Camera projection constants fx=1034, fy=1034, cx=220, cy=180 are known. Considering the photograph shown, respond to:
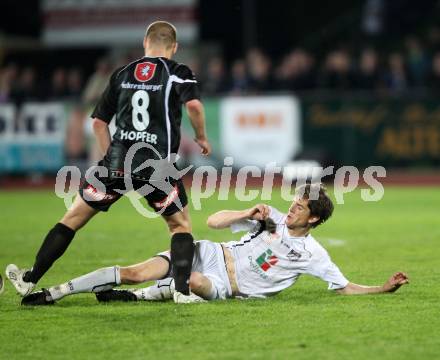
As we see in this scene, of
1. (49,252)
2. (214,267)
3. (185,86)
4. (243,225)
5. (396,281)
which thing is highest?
(185,86)

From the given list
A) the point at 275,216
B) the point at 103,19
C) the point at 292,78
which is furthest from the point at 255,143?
the point at 275,216

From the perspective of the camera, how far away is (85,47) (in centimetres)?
2611

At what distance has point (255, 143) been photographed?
19.4 metres

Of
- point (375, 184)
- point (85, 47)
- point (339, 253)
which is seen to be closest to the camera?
point (339, 253)

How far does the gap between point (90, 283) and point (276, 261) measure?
1264 mm

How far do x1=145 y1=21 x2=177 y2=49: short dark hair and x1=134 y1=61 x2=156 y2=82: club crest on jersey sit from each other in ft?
0.59

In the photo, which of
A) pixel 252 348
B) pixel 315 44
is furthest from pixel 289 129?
pixel 252 348

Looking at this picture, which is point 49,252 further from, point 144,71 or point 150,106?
point 144,71

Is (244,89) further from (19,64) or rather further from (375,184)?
(19,64)

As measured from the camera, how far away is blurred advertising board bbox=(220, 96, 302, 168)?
63.4ft

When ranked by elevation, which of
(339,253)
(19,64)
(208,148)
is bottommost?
(339,253)

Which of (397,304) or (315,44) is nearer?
(397,304)

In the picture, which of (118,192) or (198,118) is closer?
(198,118)

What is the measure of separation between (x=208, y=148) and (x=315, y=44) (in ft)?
57.7
